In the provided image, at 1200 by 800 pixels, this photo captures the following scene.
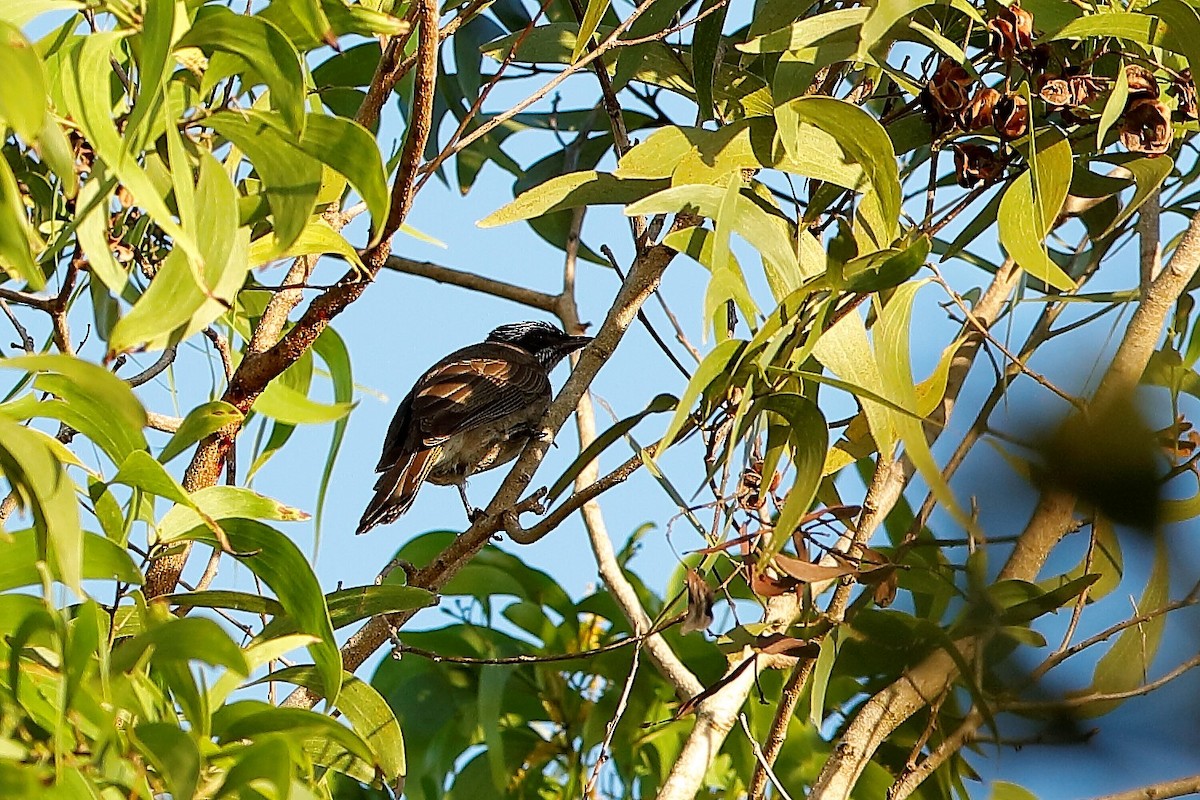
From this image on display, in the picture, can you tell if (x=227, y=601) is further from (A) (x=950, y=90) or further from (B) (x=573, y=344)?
(B) (x=573, y=344)

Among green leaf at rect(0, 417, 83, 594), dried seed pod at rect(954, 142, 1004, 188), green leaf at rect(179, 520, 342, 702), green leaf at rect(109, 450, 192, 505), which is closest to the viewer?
green leaf at rect(0, 417, 83, 594)

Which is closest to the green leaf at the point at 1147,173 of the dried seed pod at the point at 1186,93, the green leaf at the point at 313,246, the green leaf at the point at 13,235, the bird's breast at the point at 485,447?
the dried seed pod at the point at 1186,93

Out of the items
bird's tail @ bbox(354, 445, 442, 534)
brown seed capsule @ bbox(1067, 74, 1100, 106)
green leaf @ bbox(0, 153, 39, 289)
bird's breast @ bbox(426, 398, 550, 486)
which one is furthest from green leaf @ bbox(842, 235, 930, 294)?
bird's breast @ bbox(426, 398, 550, 486)

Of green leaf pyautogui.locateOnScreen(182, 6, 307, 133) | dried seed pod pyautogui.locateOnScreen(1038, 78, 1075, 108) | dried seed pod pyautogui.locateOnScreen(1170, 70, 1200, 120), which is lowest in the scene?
green leaf pyautogui.locateOnScreen(182, 6, 307, 133)

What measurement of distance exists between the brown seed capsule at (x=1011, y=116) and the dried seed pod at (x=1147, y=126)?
0.16 m

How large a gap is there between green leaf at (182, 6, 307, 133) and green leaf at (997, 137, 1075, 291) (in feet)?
2.76

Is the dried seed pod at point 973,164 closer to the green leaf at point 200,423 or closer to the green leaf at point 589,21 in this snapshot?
the green leaf at point 589,21

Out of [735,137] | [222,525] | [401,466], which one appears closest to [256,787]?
[222,525]

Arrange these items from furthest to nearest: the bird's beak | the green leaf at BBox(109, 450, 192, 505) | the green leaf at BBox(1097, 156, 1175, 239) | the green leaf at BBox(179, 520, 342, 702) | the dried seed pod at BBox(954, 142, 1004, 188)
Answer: the bird's beak
the green leaf at BBox(1097, 156, 1175, 239)
the dried seed pod at BBox(954, 142, 1004, 188)
the green leaf at BBox(179, 520, 342, 702)
the green leaf at BBox(109, 450, 192, 505)

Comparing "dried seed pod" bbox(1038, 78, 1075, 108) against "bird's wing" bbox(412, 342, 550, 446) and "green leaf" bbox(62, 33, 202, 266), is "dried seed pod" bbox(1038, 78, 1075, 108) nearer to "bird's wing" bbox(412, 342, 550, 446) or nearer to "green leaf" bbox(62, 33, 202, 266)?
"green leaf" bbox(62, 33, 202, 266)

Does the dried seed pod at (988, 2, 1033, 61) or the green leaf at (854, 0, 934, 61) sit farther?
the dried seed pod at (988, 2, 1033, 61)

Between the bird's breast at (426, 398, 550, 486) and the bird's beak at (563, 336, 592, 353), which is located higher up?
the bird's beak at (563, 336, 592, 353)

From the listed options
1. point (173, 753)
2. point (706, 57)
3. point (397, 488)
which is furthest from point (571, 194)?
point (397, 488)

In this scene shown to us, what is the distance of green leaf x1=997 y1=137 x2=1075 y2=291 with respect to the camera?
1.67 meters
